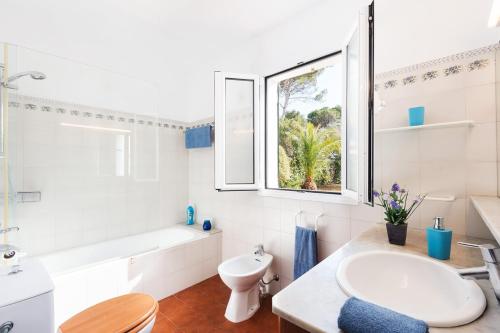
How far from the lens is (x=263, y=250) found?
226cm

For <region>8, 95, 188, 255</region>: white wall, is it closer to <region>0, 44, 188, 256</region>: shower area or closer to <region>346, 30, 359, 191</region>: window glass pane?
<region>0, 44, 188, 256</region>: shower area

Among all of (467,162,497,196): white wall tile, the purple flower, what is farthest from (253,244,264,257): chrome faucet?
(467,162,497,196): white wall tile

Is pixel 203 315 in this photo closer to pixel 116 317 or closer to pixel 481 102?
pixel 116 317

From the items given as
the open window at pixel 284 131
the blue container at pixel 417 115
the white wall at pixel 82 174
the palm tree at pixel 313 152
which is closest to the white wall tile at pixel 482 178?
the blue container at pixel 417 115

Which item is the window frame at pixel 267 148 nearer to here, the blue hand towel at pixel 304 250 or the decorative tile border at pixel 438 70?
the blue hand towel at pixel 304 250

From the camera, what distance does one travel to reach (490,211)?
2.93 feet

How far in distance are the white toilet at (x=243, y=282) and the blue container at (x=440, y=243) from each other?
1271 mm

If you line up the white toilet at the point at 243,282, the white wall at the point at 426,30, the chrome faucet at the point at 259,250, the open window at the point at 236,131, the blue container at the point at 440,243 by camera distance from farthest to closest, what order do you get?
the open window at the point at 236,131 → the chrome faucet at the point at 259,250 → the white toilet at the point at 243,282 → the white wall at the point at 426,30 → the blue container at the point at 440,243

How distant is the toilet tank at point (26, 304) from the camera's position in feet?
3.49

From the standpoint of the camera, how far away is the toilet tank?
3.49ft

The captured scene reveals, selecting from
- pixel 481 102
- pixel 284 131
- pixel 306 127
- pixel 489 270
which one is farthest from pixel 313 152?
pixel 489 270

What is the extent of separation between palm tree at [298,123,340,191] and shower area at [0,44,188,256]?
1.77 meters

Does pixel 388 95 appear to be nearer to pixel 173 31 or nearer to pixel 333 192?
pixel 333 192

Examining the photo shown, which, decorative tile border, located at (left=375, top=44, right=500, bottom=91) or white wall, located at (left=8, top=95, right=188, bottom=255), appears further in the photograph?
white wall, located at (left=8, top=95, right=188, bottom=255)
